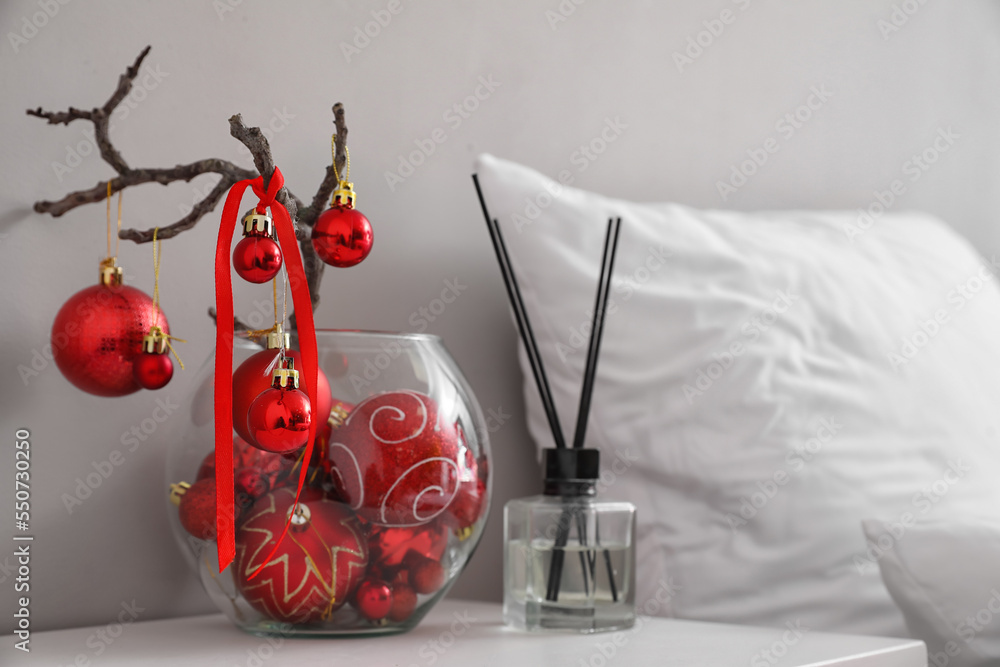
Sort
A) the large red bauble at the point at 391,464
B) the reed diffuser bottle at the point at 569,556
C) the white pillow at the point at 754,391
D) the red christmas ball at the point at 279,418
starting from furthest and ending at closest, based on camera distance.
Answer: the white pillow at the point at 754,391 < the reed diffuser bottle at the point at 569,556 < the large red bauble at the point at 391,464 < the red christmas ball at the point at 279,418

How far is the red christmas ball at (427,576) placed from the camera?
653 mm

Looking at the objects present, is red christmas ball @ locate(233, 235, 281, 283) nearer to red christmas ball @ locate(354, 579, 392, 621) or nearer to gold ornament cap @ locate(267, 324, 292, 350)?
gold ornament cap @ locate(267, 324, 292, 350)

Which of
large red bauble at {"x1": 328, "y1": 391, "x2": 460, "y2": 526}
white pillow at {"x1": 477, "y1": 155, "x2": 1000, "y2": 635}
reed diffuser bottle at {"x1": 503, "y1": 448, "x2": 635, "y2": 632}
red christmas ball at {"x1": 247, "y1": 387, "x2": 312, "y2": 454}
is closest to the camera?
red christmas ball at {"x1": 247, "y1": 387, "x2": 312, "y2": 454}

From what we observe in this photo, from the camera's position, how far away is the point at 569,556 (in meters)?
0.74

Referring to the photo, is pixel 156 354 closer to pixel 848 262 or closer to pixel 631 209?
pixel 631 209

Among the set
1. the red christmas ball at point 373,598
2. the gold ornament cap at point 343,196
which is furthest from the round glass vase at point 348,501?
the gold ornament cap at point 343,196

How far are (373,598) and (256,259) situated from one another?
0.87 feet

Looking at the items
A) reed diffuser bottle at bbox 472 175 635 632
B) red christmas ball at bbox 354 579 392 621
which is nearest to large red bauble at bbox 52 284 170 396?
red christmas ball at bbox 354 579 392 621

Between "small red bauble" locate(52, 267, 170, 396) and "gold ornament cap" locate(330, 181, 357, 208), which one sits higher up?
"gold ornament cap" locate(330, 181, 357, 208)

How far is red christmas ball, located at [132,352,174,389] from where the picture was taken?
2.11 ft

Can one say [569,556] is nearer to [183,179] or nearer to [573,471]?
[573,471]

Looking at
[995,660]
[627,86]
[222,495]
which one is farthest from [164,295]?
[995,660]

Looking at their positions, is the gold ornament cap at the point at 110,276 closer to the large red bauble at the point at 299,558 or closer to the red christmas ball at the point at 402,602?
the large red bauble at the point at 299,558

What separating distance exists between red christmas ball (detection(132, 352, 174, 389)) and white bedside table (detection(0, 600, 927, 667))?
0.62ft
